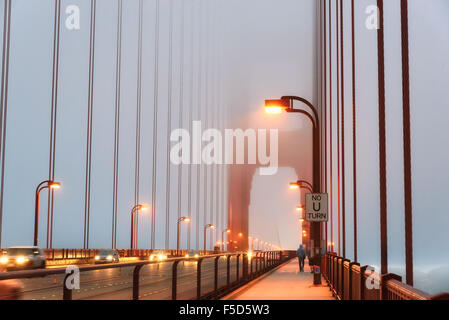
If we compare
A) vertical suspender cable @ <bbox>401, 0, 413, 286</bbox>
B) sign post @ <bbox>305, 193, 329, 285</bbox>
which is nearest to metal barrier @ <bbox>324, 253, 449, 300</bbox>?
vertical suspender cable @ <bbox>401, 0, 413, 286</bbox>

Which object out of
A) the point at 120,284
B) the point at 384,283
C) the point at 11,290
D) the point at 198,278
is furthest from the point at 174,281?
the point at 11,290

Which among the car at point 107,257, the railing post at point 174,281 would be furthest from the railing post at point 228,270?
the car at point 107,257

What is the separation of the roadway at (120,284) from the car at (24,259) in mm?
18819

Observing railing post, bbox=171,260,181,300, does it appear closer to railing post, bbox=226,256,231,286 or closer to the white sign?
railing post, bbox=226,256,231,286

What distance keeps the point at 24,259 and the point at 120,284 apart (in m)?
23.4

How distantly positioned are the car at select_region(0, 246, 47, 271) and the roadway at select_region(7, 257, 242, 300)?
18819 mm

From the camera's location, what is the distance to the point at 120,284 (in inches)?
285

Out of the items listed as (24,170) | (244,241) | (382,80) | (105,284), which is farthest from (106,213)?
(244,241)

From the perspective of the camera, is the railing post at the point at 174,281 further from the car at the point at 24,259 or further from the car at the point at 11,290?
the car at the point at 24,259

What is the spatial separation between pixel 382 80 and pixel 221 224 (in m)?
102

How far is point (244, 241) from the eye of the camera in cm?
13650

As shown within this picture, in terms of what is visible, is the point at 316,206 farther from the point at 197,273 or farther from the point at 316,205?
the point at 197,273
